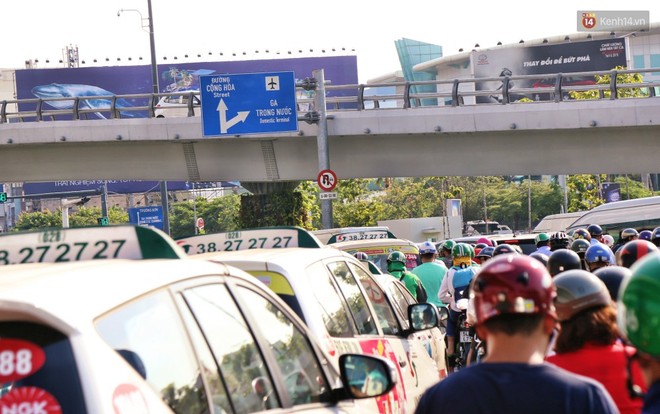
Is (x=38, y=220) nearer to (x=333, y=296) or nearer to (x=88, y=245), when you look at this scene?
(x=333, y=296)

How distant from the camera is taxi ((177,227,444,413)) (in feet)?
20.0

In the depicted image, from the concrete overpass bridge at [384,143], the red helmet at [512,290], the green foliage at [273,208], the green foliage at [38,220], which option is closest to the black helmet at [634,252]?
the red helmet at [512,290]

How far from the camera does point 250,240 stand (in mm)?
7531

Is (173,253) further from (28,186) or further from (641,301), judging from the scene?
(28,186)

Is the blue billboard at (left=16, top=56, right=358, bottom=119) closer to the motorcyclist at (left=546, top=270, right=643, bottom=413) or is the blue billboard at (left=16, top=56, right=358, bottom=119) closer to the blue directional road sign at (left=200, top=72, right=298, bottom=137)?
the blue directional road sign at (left=200, top=72, right=298, bottom=137)

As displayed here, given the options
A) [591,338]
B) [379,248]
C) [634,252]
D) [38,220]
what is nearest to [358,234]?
[379,248]

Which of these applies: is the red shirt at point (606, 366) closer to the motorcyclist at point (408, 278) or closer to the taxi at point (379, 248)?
the motorcyclist at point (408, 278)

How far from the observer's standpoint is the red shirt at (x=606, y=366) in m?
4.51

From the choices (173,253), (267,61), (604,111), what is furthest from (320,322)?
(267,61)

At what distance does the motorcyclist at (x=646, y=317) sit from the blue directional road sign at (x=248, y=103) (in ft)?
96.9

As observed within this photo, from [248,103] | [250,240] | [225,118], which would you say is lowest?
[250,240]

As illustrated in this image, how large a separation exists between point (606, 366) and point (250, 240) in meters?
3.38

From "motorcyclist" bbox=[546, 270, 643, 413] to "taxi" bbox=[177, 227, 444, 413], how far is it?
1593 mm

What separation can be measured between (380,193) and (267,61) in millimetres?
22672
